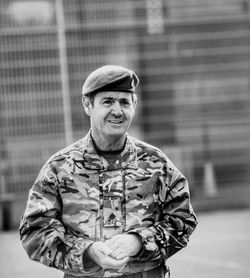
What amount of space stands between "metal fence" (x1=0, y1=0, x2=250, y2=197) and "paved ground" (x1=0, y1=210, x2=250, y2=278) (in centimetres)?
525

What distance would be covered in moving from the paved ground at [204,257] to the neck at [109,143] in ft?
18.6

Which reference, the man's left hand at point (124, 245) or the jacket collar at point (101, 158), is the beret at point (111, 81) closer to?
the jacket collar at point (101, 158)

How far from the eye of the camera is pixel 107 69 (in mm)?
2855

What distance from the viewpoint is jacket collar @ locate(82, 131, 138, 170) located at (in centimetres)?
285

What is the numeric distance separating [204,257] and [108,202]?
25.5ft

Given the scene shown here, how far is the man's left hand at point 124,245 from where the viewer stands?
2660mm

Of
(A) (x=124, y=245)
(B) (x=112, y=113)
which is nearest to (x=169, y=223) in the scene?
(A) (x=124, y=245)

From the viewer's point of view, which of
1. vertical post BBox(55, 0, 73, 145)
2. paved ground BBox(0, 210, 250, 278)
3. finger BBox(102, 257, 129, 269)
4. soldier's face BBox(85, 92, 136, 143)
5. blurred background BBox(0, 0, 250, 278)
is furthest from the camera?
vertical post BBox(55, 0, 73, 145)

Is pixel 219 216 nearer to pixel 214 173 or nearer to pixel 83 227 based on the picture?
pixel 214 173

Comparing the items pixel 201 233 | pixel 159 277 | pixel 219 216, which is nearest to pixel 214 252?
pixel 201 233

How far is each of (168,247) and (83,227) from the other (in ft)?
1.05

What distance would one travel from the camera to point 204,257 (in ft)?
34.0

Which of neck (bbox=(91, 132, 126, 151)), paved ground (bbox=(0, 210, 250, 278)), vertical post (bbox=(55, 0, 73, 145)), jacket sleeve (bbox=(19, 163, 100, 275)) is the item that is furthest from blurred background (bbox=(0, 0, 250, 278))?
jacket sleeve (bbox=(19, 163, 100, 275))

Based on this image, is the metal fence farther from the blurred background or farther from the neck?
the neck
